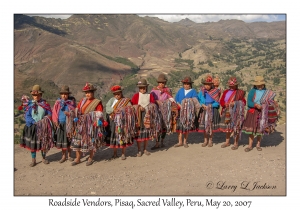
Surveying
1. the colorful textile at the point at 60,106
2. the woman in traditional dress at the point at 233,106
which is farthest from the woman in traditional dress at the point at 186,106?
the colorful textile at the point at 60,106

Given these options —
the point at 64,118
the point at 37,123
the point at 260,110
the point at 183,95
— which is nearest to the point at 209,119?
the point at 183,95

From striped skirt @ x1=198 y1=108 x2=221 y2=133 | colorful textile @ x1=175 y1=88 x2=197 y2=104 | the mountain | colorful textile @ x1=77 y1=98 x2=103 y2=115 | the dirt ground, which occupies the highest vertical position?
the mountain

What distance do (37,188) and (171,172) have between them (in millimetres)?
2640

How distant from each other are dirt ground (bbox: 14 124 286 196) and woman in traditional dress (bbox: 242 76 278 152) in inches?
23.7

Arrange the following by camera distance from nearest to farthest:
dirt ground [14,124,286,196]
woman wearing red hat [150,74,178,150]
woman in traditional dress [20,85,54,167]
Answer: dirt ground [14,124,286,196] → woman in traditional dress [20,85,54,167] → woman wearing red hat [150,74,178,150]

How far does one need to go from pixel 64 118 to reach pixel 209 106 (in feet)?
11.1

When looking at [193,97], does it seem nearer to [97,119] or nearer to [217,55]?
[97,119]

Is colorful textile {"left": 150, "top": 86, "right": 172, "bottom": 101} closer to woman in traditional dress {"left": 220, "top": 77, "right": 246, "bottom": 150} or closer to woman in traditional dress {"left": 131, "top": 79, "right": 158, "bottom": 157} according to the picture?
woman in traditional dress {"left": 131, "top": 79, "right": 158, "bottom": 157}

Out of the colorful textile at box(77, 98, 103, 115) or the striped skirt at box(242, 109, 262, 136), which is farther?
the striped skirt at box(242, 109, 262, 136)

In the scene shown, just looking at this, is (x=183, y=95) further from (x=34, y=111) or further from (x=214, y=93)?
(x=34, y=111)

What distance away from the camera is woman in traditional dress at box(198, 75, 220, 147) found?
6.58 m

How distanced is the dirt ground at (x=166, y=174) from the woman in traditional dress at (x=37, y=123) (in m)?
0.58

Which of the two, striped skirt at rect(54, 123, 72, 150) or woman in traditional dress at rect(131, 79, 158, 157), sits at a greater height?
woman in traditional dress at rect(131, 79, 158, 157)

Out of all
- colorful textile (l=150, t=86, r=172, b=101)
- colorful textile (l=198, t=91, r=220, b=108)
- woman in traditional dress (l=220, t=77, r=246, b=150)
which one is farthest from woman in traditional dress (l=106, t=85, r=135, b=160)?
woman in traditional dress (l=220, t=77, r=246, b=150)
